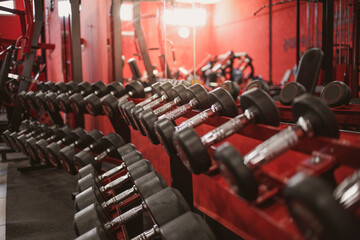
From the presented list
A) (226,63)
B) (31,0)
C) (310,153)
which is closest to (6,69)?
(31,0)

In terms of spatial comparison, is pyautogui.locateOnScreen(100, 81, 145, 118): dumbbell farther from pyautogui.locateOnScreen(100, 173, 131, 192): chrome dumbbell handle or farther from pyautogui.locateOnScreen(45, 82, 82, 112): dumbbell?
pyautogui.locateOnScreen(45, 82, 82, 112): dumbbell

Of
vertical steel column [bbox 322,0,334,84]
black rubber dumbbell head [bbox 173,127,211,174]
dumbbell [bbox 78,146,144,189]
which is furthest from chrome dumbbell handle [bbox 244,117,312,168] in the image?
vertical steel column [bbox 322,0,334,84]

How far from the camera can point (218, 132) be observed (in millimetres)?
796

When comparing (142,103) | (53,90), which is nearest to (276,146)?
(142,103)

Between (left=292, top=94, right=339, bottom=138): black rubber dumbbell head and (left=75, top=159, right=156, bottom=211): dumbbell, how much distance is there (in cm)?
68

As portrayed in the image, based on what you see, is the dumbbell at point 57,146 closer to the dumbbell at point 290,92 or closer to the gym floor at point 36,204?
the gym floor at point 36,204

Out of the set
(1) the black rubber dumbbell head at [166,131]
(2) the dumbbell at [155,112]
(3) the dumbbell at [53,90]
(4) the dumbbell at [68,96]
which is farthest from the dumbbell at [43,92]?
(1) the black rubber dumbbell head at [166,131]

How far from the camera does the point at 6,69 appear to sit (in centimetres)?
302

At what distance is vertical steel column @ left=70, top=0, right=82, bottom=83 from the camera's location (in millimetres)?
2714

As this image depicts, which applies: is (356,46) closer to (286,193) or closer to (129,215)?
(129,215)

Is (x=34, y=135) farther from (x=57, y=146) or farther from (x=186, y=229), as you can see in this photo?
(x=186, y=229)

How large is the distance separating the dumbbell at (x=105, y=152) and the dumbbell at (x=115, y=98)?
0.13 meters

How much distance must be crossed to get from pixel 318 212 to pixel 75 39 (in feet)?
9.01

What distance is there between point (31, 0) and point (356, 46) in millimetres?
3158
